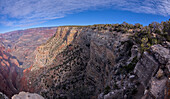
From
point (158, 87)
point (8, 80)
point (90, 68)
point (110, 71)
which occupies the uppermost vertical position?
point (158, 87)

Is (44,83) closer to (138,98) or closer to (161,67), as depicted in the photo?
(138,98)

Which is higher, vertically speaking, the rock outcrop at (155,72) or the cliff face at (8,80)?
the rock outcrop at (155,72)

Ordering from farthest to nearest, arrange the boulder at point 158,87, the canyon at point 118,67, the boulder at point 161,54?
the canyon at point 118,67 → the boulder at point 161,54 → the boulder at point 158,87

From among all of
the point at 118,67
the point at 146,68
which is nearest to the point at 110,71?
the point at 118,67

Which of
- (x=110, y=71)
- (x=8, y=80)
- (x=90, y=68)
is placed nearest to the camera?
(x=110, y=71)

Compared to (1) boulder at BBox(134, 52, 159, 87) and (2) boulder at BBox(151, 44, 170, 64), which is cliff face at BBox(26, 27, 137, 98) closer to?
(1) boulder at BBox(134, 52, 159, 87)

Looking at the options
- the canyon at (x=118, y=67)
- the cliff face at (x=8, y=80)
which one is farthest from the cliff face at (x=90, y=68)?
the cliff face at (x=8, y=80)

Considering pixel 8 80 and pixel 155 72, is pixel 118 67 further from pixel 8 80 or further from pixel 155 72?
pixel 8 80

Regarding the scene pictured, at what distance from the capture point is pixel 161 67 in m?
9.80

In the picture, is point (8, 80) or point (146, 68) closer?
point (146, 68)

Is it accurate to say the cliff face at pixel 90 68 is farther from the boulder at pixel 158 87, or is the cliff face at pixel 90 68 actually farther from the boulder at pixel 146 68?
the boulder at pixel 158 87

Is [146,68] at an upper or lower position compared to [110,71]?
upper

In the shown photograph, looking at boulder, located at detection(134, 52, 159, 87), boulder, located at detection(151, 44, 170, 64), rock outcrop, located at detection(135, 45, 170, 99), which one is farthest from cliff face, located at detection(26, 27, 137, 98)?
boulder, located at detection(151, 44, 170, 64)

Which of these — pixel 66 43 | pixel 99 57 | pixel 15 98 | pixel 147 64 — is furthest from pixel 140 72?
pixel 66 43
